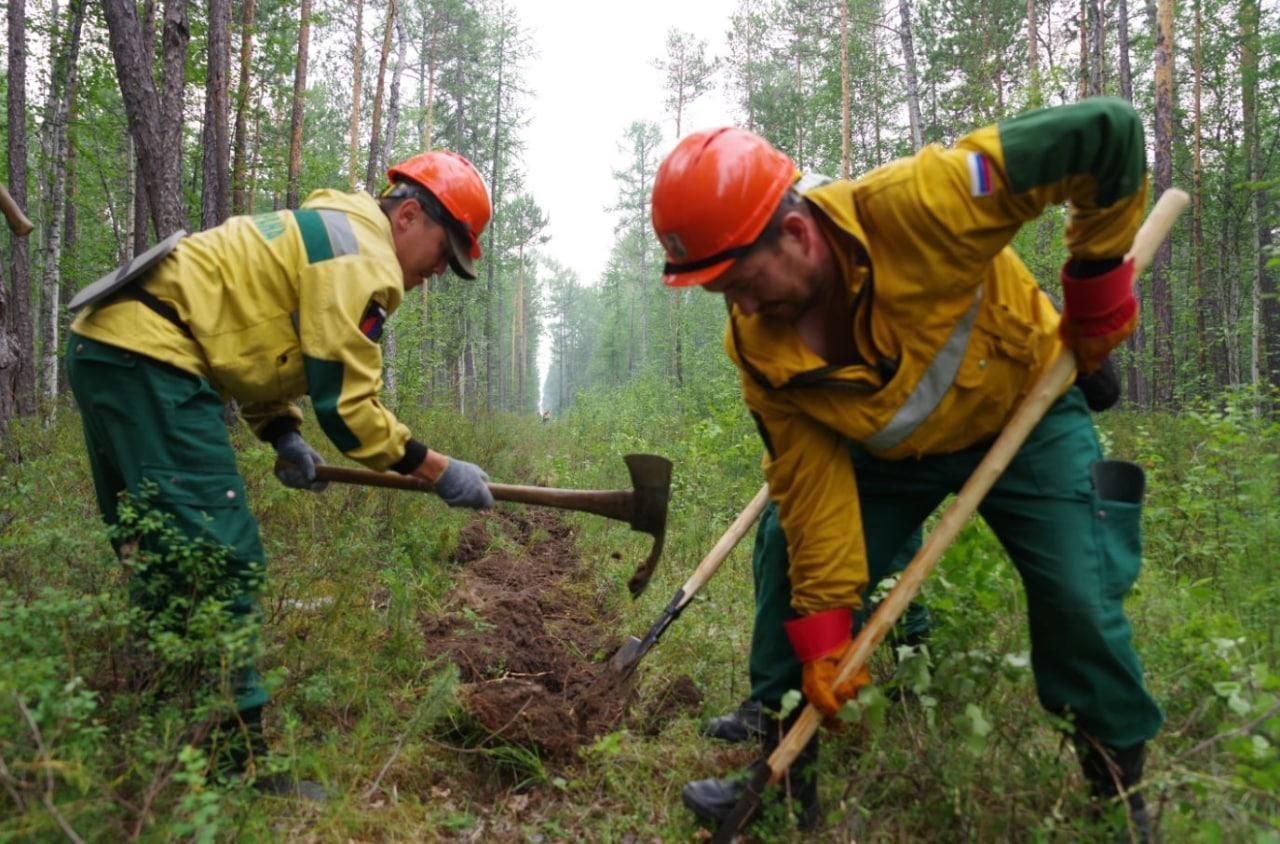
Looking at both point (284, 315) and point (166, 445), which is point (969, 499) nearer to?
point (284, 315)

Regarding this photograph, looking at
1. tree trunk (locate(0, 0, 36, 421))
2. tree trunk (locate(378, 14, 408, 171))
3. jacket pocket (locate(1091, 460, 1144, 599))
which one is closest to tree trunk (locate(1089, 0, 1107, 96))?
jacket pocket (locate(1091, 460, 1144, 599))

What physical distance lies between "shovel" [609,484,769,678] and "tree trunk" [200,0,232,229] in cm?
846

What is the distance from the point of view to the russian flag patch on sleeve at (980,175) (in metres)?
1.86

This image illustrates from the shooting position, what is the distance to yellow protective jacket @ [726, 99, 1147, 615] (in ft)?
6.04

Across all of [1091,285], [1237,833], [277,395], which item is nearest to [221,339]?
[277,395]

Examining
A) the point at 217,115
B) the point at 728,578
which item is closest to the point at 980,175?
the point at 728,578

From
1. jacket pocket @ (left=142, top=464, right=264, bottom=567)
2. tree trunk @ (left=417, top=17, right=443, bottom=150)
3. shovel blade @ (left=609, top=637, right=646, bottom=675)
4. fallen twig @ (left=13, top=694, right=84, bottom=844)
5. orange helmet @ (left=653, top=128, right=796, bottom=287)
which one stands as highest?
tree trunk @ (left=417, top=17, right=443, bottom=150)

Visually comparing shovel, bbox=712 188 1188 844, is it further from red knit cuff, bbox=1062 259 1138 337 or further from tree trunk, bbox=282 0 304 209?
tree trunk, bbox=282 0 304 209

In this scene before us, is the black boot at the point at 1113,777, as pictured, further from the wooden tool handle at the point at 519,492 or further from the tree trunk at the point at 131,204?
the tree trunk at the point at 131,204

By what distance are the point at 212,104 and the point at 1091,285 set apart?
10.2m

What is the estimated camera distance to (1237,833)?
6.01ft

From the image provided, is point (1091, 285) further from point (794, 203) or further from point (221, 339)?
point (221, 339)

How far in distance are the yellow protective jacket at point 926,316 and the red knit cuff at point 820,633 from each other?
4 centimetres

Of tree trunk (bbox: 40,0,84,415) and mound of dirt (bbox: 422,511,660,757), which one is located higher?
tree trunk (bbox: 40,0,84,415)
